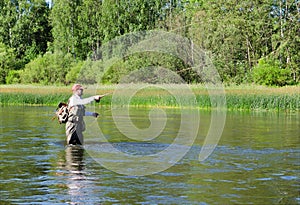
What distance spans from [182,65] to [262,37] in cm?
791

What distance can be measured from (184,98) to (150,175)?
28391 mm

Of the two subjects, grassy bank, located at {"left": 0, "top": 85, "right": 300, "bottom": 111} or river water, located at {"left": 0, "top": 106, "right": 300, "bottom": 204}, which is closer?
river water, located at {"left": 0, "top": 106, "right": 300, "bottom": 204}

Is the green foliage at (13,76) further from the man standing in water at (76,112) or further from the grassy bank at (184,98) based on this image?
the man standing in water at (76,112)

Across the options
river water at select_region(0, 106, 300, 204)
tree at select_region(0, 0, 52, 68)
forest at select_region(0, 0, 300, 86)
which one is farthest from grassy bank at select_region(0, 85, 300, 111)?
tree at select_region(0, 0, 52, 68)

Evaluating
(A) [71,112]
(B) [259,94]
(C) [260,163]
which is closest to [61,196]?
(C) [260,163]

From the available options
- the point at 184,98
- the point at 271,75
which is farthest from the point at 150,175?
the point at 271,75

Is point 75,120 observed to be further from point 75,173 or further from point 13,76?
point 13,76

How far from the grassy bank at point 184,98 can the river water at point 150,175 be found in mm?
15324

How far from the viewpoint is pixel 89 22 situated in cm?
7369

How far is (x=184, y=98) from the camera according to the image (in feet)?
134

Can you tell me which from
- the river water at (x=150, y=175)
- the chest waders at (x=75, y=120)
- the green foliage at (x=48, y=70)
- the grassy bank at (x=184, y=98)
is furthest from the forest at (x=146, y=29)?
the chest waders at (x=75, y=120)

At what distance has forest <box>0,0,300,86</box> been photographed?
54.2 metres

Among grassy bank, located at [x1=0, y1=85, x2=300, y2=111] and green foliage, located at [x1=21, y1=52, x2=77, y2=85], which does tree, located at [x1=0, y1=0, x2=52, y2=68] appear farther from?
grassy bank, located at [x1=0, y1=85, x2=300, y2=111]

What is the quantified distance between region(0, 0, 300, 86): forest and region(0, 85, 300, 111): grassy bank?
30.7 ft
